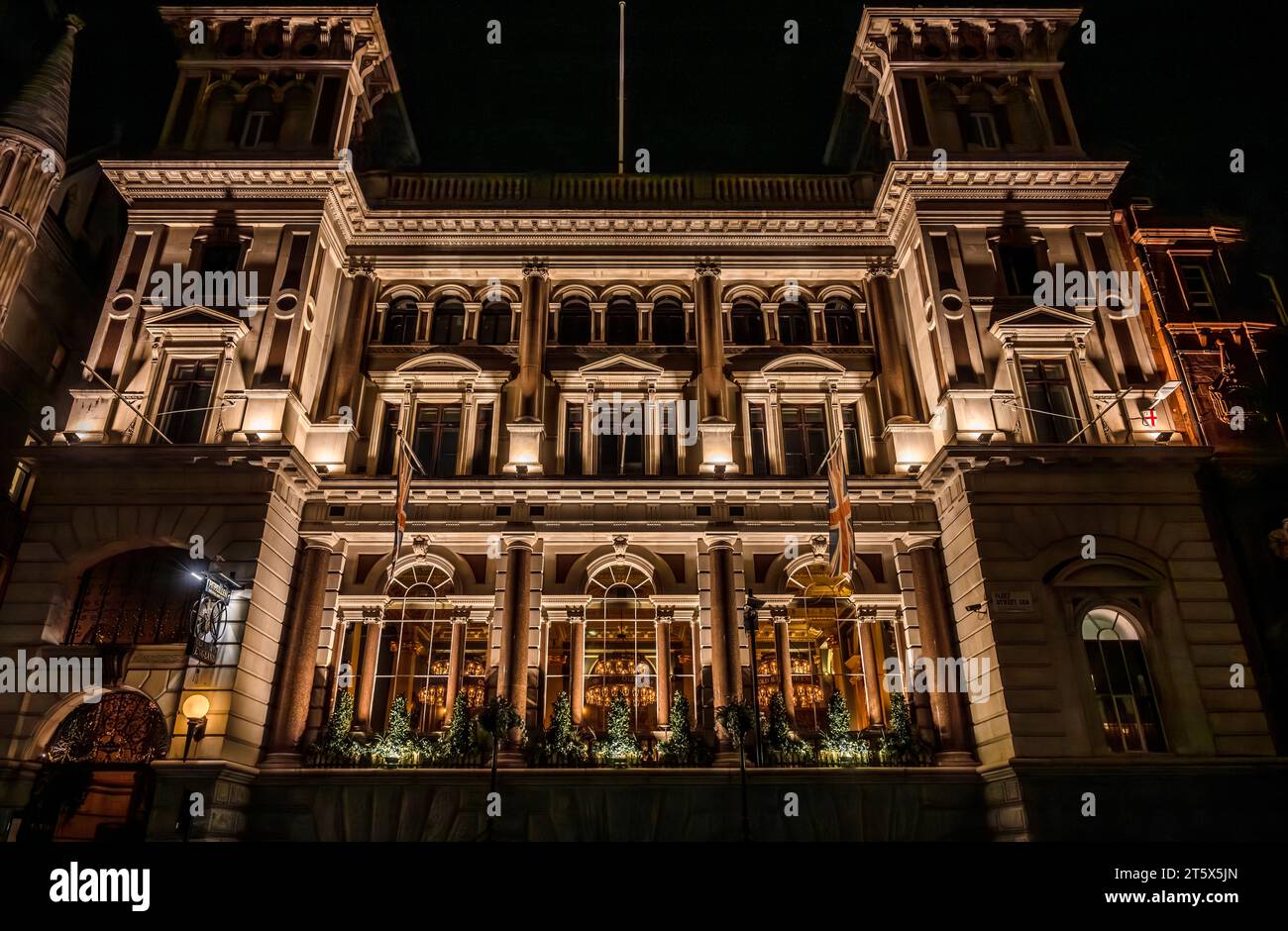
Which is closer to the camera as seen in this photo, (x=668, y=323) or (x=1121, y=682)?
(x=1121, y=682)

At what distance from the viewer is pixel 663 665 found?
21125 mm

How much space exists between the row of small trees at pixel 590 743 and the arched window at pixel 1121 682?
4.06 m

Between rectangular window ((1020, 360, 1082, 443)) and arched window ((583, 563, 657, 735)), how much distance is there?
1126 centimetres

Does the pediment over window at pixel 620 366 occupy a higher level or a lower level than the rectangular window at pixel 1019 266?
lower

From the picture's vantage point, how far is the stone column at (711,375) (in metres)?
23.1

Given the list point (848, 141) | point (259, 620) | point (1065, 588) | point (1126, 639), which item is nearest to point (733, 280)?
point (848, 141)

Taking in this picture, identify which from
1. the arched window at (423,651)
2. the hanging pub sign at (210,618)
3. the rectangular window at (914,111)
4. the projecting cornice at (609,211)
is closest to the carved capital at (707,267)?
the projecting cornice at (609,211)

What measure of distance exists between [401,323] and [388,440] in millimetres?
4189

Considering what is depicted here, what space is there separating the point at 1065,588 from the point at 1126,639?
6.00ft

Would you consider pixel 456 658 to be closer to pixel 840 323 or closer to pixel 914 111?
pixel 840 323

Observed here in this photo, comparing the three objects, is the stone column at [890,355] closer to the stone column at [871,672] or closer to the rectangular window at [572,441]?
the stone column at [871,672]
